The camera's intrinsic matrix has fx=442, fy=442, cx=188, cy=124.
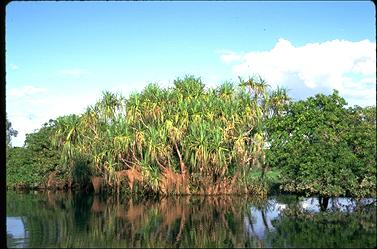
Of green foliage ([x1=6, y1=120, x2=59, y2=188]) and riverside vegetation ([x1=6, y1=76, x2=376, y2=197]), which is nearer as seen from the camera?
riverside vegetation ([x1=6, y1=76, x2=376, y2=197])

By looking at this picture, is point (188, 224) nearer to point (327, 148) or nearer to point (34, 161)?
point (327, 148)

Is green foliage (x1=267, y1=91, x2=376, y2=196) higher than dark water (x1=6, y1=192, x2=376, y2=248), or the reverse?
green foliage (x1=267, y1=91, x2=376, y2=196)

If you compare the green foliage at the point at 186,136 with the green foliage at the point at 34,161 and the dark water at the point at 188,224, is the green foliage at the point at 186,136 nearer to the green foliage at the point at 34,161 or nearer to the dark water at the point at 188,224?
the dark water at the point at 188,224

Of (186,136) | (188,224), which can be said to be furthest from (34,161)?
(188,224)

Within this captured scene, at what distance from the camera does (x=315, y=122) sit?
107 ft

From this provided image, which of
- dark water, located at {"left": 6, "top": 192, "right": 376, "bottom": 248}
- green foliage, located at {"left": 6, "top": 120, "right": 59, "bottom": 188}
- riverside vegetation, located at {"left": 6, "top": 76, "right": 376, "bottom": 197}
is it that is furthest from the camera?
green foliage, located at {"left": 6, "top": 120, "right": 59, "bottom": 188}

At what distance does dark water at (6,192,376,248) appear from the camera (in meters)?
20.0

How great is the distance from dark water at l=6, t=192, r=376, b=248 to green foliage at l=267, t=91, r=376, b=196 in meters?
1.79

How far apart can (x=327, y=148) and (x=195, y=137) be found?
12847 millimetres

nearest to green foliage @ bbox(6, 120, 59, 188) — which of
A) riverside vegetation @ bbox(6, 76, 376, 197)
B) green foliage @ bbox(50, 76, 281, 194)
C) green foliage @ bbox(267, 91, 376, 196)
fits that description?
riverside vegetation @ bbox(6, 76, 376, 197)

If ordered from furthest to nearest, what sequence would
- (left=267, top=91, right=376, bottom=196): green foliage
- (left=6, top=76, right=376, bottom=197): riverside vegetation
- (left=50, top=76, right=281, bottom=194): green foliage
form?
(left=50, top=76, right=281, bottom=194): green foliage → (left=6, top=76, right=376, bottom=197): riverside vegetation → (left=267, top=91, right=376, bottom=196): green foliage

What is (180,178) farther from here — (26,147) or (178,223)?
(26,147)

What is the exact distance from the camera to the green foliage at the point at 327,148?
2677 cm

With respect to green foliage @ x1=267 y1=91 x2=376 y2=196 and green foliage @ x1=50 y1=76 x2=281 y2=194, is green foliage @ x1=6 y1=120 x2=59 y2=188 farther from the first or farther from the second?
green foliage @ x1=267 y1=91 x2=376 y2=196
